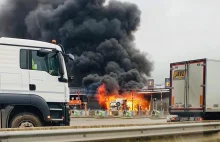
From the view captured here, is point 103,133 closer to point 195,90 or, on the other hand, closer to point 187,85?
point 195,90

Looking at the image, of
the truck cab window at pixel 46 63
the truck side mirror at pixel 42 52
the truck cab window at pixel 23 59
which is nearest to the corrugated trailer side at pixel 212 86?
the truck cab window at pixel 46 63

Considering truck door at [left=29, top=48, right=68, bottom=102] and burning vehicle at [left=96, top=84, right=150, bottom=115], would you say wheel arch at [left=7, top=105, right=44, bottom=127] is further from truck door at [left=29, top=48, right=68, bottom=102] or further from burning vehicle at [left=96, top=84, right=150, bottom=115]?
burning vehicle at [left=96, top=84, right=150, bottom=115]

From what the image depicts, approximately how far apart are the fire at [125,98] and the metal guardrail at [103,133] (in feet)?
100

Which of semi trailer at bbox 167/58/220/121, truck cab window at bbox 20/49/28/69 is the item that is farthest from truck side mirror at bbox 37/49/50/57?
semi trailer at bbox 167/58/220/121

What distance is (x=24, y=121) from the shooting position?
7402mm

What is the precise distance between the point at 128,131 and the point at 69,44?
58421 millimetres


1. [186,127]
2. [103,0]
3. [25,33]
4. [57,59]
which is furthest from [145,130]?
[25,33]

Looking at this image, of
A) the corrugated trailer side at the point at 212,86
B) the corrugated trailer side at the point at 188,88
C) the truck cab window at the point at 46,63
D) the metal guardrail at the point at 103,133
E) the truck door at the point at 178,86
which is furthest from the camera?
the truck door at the point at 178,86

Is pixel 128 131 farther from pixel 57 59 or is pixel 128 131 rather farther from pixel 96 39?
pixel 96 39

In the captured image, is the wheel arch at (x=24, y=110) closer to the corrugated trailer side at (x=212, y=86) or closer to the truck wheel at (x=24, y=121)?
the truck wheel at (x=24, y=121)

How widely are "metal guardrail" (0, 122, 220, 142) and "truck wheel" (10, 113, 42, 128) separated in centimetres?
311

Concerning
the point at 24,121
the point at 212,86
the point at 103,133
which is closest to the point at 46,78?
the point at 24,121

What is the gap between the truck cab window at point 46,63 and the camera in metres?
7.94

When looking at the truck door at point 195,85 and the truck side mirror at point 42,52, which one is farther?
the truck door at point 195,85
